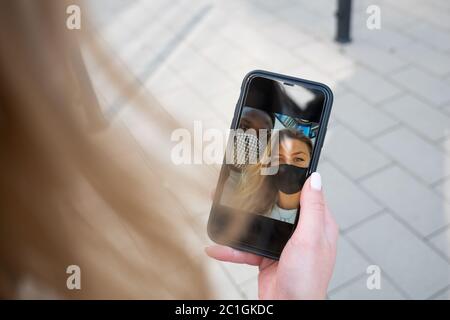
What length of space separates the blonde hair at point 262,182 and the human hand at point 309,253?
9 centimetres

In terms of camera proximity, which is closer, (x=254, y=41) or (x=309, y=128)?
Answer: (x=309, y=128)

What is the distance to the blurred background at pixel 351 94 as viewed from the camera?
1931mm

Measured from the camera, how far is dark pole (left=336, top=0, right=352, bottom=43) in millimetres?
Result: 2887

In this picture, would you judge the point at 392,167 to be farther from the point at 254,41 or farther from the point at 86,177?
the point at 86,177

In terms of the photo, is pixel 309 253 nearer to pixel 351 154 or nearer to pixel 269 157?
pixel 269 157

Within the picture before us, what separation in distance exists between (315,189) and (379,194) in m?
1.24

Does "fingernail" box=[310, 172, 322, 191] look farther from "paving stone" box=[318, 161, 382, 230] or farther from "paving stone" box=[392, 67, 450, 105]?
"paving stone" box=[392, 67, 450, 105]

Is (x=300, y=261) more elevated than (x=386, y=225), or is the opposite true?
(x=300, y=261)

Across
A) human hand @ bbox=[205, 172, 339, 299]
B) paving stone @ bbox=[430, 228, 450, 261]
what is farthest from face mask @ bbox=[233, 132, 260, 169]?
paving stone @ bbox=[430, 228, 450, 261]

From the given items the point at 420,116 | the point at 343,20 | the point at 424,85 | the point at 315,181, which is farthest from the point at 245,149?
the point at 343,20
